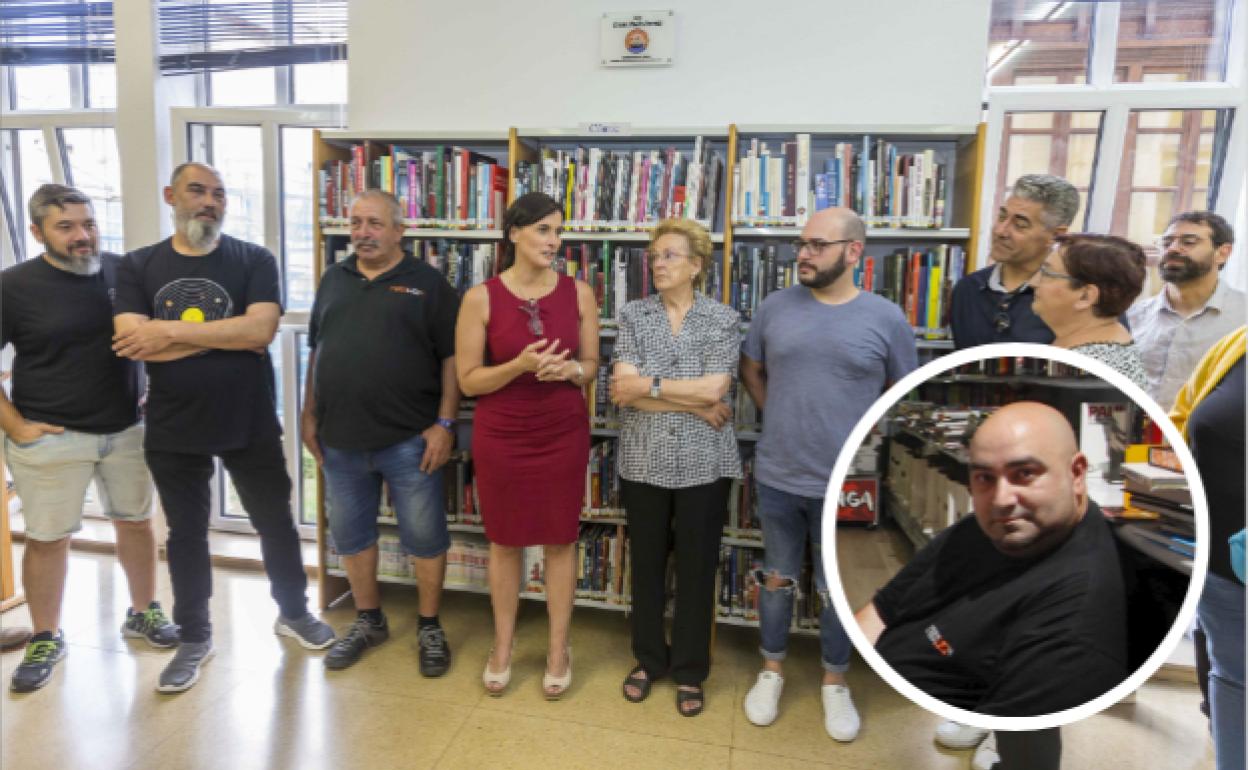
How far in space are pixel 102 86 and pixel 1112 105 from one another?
14.9 feet

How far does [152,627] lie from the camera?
2.88 metres

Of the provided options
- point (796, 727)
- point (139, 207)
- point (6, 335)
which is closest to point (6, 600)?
point (6, 335)

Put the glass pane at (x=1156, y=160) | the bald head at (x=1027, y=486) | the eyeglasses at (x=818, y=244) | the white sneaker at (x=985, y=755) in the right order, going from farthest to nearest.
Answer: the glass pane at (x=1156, y=160) < the eyeglasses at (x=818, y=244) < the white sneaker at (x=985, y=755) < the bald head at (x=1027, y=486)

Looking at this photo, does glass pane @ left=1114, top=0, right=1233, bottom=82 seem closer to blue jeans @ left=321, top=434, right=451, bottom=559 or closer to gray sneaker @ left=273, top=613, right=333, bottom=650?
blue jeans @ left=321, top=434, right=451, bottom=559

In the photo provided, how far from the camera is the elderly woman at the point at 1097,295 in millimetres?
1159

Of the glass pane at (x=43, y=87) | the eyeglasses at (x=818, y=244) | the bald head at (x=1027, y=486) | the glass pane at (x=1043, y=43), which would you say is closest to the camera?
the bald head at (x=1027, y=486)

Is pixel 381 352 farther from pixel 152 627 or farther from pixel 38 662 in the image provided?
pixel 38 662

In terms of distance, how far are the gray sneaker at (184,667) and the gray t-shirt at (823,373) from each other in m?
2.07

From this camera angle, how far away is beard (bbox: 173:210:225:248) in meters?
2.51

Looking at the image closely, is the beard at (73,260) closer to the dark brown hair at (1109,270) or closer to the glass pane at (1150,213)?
the dark brown hair at (1109,270)

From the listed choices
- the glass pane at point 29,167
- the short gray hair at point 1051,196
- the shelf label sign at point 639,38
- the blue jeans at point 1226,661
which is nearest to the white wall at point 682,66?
the shelf label sign at point 639,38

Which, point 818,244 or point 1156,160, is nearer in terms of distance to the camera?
point 818,244

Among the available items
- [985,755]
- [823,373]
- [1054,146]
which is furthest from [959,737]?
[1054,146]

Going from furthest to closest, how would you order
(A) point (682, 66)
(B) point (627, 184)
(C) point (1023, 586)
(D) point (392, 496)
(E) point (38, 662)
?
(A) point (682, 66) → (B) point (627, 184) → (D) point (392, 496) → (E) point (38, 662) → (C) point (1023, 586)
